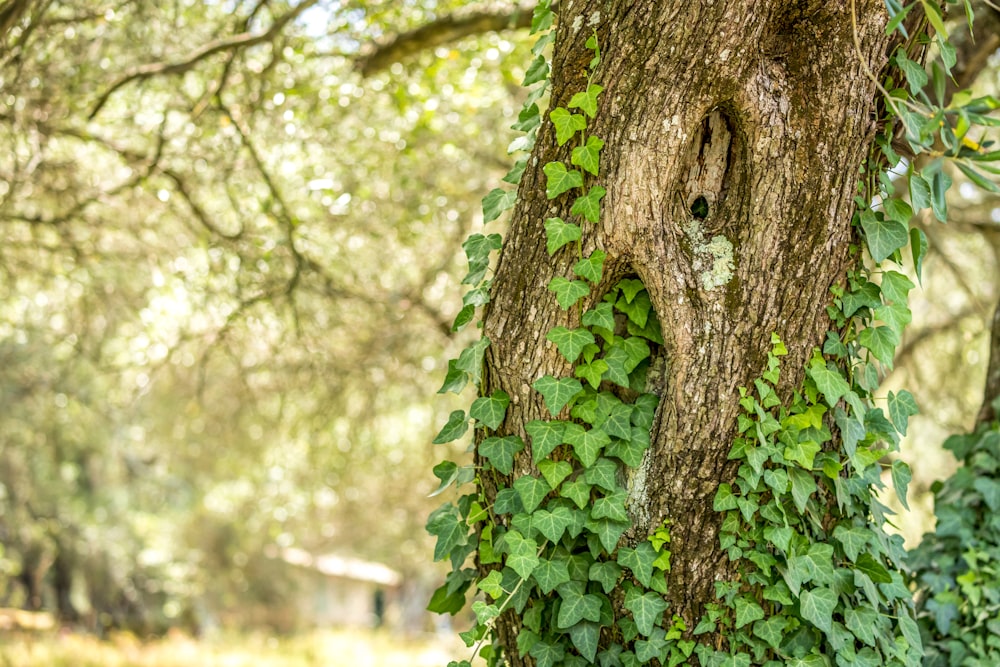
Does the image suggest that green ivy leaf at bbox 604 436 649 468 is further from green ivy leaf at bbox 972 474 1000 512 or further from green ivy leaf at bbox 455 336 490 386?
green ivy leaf at bbox 972 474 1000 512

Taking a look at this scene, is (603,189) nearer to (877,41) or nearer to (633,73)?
(633,73)

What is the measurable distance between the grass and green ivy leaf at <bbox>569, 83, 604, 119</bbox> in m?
6.45

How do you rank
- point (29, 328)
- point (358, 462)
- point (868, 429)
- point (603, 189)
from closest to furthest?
1. point (603, 189)
2. point (868, 429)
3. point (29, 328)
4. point (358, 462)

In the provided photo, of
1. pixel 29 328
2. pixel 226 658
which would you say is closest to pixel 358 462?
pixel 226 658

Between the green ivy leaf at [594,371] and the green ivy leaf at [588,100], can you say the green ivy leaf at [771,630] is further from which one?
the green ivy leaf at [588,100]

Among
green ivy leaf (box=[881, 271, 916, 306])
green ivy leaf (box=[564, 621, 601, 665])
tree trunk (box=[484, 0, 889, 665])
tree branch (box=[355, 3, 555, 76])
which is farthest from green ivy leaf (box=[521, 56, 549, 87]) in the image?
tree branch (box=[355, 3, 555, 76])

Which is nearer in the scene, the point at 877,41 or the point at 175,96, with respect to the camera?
the point at 877,41

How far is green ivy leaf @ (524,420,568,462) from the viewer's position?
7.64 ft

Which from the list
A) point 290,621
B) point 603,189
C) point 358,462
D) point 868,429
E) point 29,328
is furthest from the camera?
point 290,621

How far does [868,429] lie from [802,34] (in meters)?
1.18

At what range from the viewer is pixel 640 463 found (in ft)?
7.78

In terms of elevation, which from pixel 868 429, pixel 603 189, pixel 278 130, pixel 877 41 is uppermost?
pixel 278 130

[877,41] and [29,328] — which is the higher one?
[877,41]

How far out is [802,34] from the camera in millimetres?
2264
